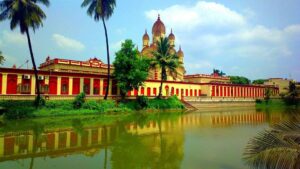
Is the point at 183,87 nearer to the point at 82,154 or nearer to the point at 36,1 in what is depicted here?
the point at 36,1

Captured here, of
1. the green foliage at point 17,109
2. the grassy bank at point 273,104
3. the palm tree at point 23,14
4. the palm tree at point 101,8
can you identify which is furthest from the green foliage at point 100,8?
the grassy bank at point 273,104

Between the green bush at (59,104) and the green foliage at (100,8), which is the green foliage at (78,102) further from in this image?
the green foliage at (100,8)

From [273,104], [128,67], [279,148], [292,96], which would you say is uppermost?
[128,67]

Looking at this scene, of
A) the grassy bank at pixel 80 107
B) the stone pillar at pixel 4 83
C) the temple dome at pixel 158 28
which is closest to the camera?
the grassy bank at pixel 80 107

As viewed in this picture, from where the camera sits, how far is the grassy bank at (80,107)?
24.5 m

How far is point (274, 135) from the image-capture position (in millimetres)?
4879

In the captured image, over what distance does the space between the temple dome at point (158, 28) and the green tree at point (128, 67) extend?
24351mm

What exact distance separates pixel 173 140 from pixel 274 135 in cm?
986

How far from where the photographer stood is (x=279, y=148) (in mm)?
4562

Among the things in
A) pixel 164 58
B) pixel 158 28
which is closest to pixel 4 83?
pixel 164 58

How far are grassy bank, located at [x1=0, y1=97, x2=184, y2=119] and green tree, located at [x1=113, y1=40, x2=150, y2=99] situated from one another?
2.78 metres

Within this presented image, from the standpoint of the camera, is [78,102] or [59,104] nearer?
[59,104]

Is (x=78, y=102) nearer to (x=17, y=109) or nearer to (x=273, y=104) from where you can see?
(x=17, y=109)

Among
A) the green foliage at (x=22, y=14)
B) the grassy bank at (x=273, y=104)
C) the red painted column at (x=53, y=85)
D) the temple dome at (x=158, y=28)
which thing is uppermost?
the temple dome at (x=158, y=28)
